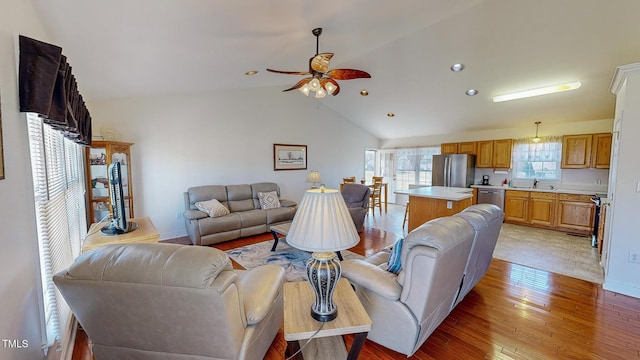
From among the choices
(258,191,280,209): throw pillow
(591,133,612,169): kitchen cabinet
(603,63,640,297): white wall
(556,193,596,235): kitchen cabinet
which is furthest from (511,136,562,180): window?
(258,191,280,209): throw pillow

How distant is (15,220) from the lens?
115cm

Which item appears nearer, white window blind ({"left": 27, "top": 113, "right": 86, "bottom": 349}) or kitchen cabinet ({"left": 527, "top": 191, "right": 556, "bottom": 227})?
white window blind ({"left": 27, "top": 113, "right": 86, "bottom": 349})

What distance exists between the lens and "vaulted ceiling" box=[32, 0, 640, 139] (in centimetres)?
202

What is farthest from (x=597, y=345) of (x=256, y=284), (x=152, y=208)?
(x=152, y=208)

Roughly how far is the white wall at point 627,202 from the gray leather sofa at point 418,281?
195 cm

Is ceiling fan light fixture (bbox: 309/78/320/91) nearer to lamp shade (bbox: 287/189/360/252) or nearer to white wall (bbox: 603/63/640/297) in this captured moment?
lamp shade (bbox: 287/189/360/252)

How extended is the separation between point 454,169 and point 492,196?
0.99 meters

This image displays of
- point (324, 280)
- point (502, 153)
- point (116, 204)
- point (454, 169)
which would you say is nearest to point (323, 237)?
point (324, 280)

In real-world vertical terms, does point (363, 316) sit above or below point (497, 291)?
above

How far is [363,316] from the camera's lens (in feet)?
4.85

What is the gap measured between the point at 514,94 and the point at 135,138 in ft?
21.4

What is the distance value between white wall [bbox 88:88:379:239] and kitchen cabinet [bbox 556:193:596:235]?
506 cm

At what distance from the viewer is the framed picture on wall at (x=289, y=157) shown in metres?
6.13

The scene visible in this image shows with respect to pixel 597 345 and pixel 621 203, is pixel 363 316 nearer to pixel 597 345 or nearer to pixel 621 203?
pixel 597 345
